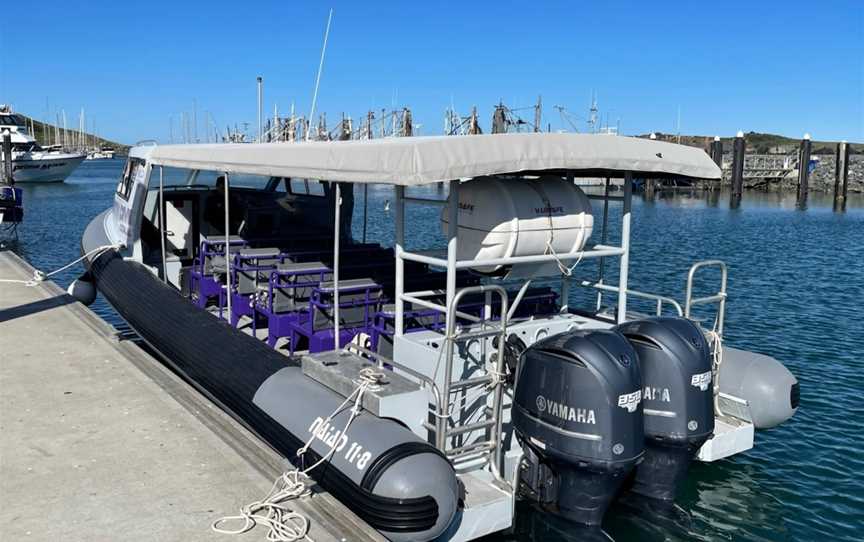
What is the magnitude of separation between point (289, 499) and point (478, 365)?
176 cm

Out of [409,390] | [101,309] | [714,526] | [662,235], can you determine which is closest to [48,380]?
[409,390]

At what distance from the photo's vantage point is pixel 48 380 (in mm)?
6977

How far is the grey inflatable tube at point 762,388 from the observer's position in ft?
21.4

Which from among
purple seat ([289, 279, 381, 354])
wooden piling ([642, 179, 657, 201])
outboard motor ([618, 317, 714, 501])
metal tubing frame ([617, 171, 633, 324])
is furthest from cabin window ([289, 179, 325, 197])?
wooden piling ([642, 179, 657, 201])

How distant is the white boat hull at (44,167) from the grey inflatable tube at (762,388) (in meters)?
64.3

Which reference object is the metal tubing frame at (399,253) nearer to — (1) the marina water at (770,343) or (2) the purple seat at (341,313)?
(2) the purple seat at (341,313)

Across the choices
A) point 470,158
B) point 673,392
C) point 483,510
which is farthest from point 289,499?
point 673,392

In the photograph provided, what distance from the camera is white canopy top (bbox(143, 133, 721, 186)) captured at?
4789 mm

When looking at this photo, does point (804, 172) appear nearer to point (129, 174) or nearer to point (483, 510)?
point (129, 174)

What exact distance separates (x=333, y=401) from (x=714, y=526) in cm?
362

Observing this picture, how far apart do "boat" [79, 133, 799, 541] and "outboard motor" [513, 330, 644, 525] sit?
13mm

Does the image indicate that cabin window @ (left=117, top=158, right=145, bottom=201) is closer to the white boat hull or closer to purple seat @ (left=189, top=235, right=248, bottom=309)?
purple seat @ (left=189, top=235, right=248, bottom=309)

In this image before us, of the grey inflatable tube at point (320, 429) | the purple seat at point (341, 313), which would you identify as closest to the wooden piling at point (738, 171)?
the purple seat at point (341, 313)

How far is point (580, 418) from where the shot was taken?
465 centimetres
